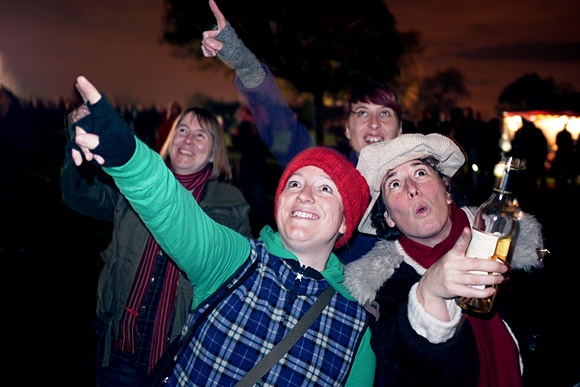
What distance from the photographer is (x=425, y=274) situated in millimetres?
1595

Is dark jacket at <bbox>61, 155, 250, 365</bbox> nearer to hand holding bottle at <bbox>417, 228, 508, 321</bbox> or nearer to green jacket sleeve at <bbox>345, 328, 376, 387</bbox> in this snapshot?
green jacket sleeve at <bbox>345, 328, 376, 387</bbox>

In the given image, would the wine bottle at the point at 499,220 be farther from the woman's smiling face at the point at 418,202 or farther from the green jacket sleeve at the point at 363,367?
the green jacket sleeve at the point at 363,367

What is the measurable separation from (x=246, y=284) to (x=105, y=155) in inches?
33.7

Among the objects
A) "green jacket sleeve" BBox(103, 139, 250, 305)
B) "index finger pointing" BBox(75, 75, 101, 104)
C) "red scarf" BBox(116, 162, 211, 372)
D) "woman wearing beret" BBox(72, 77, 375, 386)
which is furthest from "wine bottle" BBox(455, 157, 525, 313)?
"red scarf" BBox(116, 162, 211, 372)

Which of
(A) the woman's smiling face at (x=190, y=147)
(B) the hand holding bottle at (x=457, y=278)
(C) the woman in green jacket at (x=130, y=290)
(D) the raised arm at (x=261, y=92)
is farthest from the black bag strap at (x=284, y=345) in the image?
(A) the woman's smiling face at (x=190, y=147)

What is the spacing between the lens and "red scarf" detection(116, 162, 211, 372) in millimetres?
2445

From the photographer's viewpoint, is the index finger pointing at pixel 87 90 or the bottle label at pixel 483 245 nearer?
the index finger pointing at pixel 87 90

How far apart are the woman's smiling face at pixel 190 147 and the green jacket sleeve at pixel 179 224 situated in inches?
49.0

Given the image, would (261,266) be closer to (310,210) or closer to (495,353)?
(310,210)

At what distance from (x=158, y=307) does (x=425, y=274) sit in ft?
5.63

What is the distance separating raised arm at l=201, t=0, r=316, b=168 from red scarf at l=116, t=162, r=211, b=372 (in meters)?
1.13

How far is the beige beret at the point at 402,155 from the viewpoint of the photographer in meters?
2.20

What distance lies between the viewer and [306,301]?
186 cm

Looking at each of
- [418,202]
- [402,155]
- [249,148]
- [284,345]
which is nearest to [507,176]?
[418,202]
